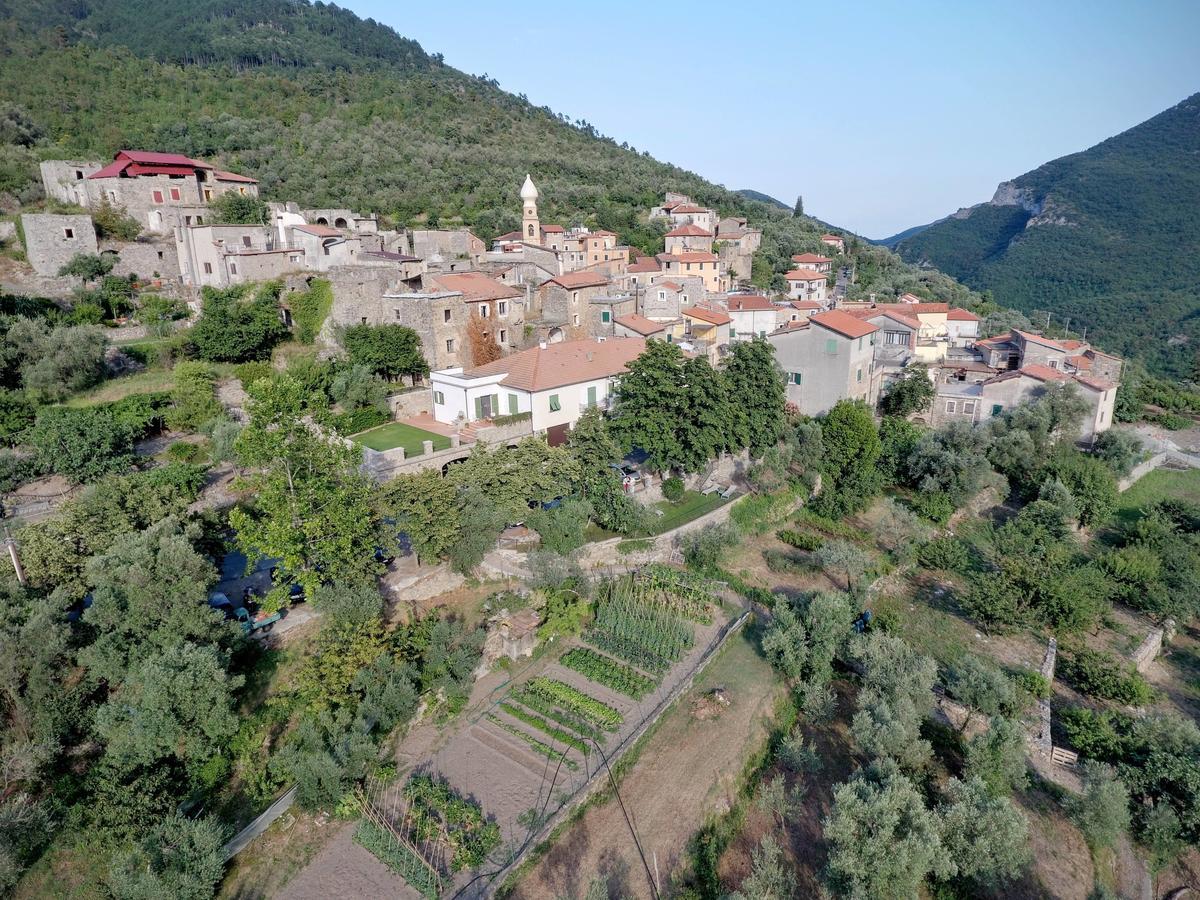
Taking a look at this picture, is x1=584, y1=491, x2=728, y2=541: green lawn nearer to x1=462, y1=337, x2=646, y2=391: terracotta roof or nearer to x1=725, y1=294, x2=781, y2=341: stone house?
x1=462, y1=337, x2=646, y2=391: terracotta roof

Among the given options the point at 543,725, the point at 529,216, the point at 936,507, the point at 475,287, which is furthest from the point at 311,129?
the point at 543,725

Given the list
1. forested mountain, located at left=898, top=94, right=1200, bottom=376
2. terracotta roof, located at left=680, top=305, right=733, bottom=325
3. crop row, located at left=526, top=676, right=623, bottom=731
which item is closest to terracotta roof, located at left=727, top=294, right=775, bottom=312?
terracotta roof, located at left=680, top=305, right=733, bottom=325

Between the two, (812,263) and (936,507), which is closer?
(936,507)

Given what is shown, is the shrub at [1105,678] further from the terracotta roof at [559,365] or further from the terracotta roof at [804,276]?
the terracotta roof at [804,276]

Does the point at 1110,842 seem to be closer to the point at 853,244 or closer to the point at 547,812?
the point at 547,812

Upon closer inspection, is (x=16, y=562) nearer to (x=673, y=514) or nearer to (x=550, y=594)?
(x=550, y=594)

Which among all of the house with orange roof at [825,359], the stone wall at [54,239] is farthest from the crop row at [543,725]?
the stone wall at [54,239]
